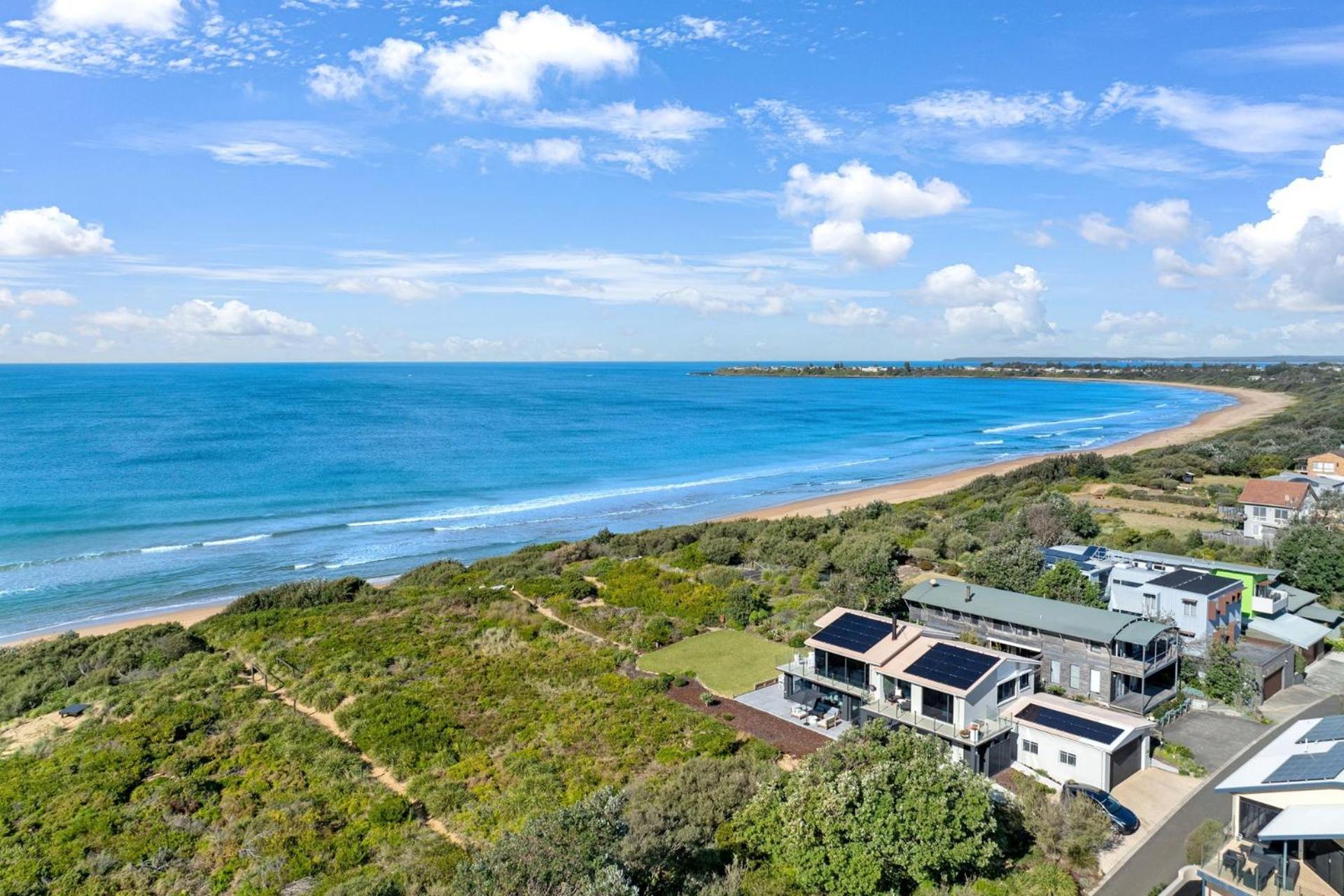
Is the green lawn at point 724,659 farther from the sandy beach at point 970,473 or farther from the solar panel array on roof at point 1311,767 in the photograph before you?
the sandy beach at point 970,473

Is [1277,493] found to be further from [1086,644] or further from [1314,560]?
[1086,644]

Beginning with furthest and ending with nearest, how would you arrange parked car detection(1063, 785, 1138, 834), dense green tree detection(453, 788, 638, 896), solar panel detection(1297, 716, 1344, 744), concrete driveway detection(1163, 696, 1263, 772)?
concrete driveway detection(1163, 696, 1263, 772)
parked car detection(1063, 785, 1138, 834)
solar panel detection(1297, 716, 1344, 744)
dense green tree detection(453, 788, 638, 896)

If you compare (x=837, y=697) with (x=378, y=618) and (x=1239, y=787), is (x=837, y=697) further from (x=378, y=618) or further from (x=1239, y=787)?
(x=378, y=618)

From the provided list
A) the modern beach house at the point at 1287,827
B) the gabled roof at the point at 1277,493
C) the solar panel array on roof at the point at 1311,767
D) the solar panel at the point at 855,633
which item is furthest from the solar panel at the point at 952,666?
the gabled roof at the point at 1277,493

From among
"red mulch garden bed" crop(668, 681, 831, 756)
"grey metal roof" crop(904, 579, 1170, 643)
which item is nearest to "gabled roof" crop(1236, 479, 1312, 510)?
"grey metal roof" crop(904, 579, 1170, 643)

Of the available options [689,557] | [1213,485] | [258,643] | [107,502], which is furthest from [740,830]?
[107,502]

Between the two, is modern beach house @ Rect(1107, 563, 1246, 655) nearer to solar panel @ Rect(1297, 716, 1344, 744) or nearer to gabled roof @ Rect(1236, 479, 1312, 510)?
solar panel @ Rect(1297, 716, 1344, 744)
